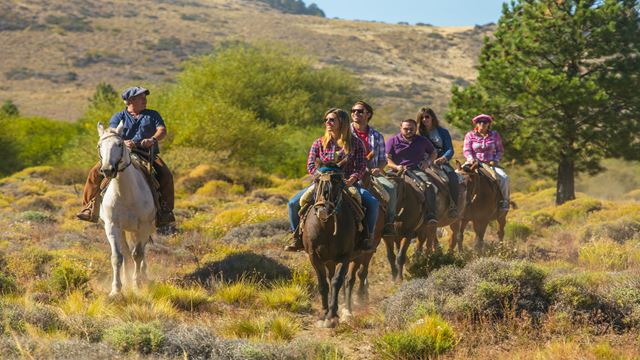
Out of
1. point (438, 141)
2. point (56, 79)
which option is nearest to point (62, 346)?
point (438, 141)

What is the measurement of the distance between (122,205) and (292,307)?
2.90 m

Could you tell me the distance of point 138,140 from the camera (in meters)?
11.2

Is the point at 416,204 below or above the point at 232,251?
above

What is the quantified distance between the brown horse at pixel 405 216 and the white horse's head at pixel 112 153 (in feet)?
13.9

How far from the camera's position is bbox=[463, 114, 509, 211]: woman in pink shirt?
14.9 metres

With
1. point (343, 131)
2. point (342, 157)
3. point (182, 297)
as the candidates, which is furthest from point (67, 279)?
point (343, 131)

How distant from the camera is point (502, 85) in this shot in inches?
1006

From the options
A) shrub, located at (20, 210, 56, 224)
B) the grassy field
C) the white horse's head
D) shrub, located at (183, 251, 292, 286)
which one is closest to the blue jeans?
the grassy field

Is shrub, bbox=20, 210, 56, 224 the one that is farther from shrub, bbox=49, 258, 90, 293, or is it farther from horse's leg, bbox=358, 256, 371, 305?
horse's leg, bbox=358, 256, 371, 305

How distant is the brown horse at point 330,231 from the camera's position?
8469 millimetres

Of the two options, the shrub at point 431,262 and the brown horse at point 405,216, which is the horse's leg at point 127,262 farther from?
the shrub at point 431,262

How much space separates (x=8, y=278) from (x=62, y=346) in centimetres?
451

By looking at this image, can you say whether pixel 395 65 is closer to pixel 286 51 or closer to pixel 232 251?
pixel 286 51

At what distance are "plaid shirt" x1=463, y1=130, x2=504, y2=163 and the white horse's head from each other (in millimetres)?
7543
